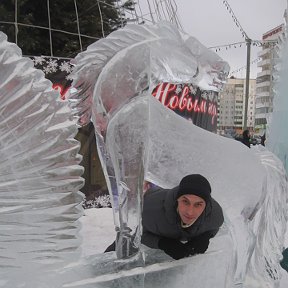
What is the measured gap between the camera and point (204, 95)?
20.3 ft

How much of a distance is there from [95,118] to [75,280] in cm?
51

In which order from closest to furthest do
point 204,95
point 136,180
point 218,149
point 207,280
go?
point 136,180 → point 207,280 → point 218,149 → point 204,95

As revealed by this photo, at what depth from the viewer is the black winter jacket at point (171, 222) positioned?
1.57 metres

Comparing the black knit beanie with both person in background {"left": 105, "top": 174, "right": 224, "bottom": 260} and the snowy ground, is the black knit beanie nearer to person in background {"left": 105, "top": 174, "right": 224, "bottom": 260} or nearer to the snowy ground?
person in background {"left": 105, "top": 174, "right": 224, "bottom": 260}

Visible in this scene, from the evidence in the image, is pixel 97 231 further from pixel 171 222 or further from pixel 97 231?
pixel 171 222

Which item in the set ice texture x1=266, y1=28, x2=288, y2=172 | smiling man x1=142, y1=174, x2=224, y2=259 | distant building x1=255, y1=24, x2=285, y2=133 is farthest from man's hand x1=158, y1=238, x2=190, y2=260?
distant building x1=255, y1=24, x2=285, y2=133

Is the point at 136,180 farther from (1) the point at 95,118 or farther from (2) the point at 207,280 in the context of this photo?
(2) the point at 207,280

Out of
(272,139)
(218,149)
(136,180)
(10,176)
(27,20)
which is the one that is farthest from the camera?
(272,139)

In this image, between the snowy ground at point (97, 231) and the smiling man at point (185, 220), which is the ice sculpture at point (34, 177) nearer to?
the smiling man at point (185, 220)

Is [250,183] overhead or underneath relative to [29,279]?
overhead

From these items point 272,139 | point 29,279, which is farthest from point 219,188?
point 272,139

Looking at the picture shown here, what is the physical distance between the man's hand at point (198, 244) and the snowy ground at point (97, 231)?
158 centimetres

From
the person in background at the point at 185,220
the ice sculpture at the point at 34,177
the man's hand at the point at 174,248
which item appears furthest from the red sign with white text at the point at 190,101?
the ice sculpture at the point at 34,177

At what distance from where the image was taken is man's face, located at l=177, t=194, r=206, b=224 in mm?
1503
